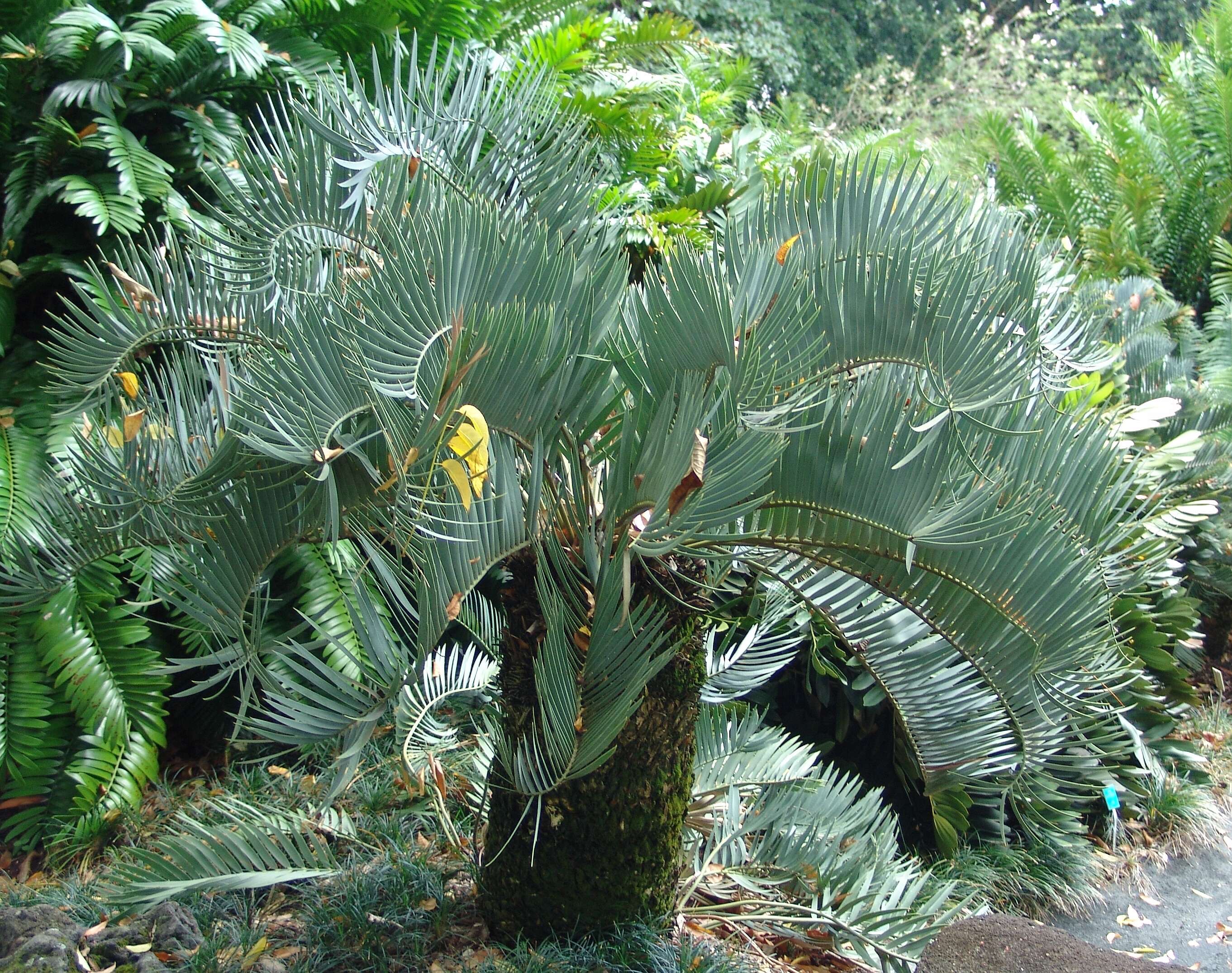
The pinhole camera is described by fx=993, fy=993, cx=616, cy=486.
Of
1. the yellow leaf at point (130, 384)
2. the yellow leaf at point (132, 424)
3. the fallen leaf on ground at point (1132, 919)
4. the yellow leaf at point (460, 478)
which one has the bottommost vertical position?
the fallen leaf on ground at point (1132, 919)

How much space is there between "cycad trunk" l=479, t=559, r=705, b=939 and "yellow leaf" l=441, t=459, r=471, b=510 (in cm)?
66

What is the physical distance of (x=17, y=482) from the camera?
354cm

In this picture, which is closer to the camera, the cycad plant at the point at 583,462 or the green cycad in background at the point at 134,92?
the cycad plant at the point at 583,462

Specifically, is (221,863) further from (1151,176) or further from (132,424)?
(1151,176)

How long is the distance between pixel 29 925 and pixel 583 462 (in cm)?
168

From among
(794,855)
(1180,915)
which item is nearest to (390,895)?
(794,855)

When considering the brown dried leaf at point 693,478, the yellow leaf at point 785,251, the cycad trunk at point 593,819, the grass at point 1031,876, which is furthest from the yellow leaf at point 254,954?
the grass at point 1031,876

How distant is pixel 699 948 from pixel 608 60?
5271mm

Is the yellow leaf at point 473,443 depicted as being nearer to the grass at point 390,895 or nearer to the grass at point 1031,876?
the grass at point 390,895

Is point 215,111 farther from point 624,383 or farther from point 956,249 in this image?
point 956,249

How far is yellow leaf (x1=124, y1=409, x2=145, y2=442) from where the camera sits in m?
2.13

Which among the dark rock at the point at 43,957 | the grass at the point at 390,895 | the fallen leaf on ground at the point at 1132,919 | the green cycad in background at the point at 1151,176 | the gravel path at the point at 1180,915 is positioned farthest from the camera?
the green cycad in background at the point at 1151,176

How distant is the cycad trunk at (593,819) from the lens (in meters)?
2.37

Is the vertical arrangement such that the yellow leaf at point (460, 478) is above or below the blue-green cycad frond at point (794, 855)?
above
